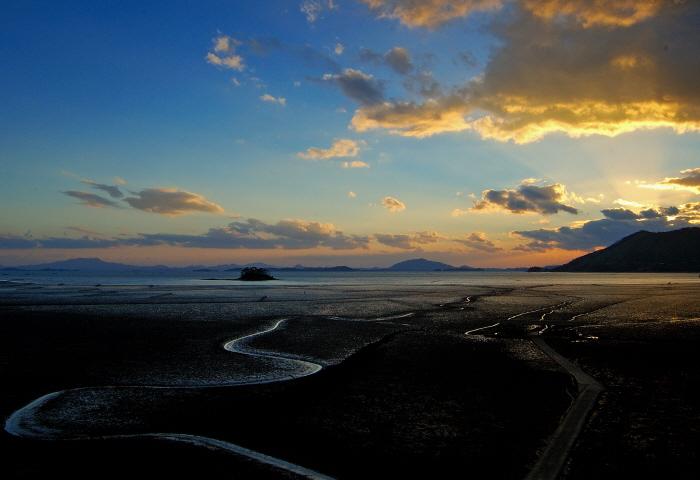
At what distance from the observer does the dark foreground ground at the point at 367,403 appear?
5086 mm

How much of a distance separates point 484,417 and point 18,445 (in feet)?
18.4

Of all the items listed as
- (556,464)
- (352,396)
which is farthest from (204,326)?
(556,464)

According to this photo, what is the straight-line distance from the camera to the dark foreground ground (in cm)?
509

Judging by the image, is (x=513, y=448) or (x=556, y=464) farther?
(x=513, y=448)

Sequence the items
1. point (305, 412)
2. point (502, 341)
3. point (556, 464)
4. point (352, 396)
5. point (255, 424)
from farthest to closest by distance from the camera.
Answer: point (502, 341)
point (352, 396)
point (305, 412)
point (255, 424)
point (556, 464)

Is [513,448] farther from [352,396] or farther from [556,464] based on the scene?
[352,396]

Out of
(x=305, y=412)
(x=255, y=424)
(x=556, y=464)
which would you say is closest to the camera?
(x=556, y=464)

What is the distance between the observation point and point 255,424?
6449 mm

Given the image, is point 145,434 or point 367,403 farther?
point 367,403

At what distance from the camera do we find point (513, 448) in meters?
5.46

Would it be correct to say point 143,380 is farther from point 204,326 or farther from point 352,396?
point 204,326

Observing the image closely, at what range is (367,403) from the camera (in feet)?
24.4

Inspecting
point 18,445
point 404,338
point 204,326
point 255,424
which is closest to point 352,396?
point 255,424

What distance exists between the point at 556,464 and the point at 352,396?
11.7 ft
